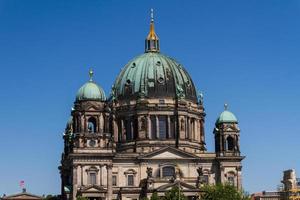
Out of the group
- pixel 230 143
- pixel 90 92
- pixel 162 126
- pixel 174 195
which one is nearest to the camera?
pixel 174 195

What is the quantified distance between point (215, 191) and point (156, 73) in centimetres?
3590

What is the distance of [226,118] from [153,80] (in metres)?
16.5

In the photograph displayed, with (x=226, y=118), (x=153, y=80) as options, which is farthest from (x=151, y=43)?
(x=226, y=118)

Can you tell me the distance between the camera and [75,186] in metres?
131

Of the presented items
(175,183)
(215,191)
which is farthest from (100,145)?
(215,191)

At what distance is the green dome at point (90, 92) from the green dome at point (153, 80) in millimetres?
12714

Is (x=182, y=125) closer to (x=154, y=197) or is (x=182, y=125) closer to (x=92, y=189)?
(x=92, y=189)

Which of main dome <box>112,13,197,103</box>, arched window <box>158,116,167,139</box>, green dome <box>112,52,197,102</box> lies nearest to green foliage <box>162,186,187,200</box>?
arched window <box>158,116,167,139</box>

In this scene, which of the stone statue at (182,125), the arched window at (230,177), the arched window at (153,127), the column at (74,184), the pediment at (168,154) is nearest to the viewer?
the column at (74,184)

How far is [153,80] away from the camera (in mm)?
149250

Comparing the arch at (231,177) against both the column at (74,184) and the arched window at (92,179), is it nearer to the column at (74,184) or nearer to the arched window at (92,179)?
the arched window at (92,179)

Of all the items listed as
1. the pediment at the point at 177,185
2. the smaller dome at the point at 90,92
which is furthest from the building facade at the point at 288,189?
the smaller dome at the point at 90,92

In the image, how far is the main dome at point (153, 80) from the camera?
488ft

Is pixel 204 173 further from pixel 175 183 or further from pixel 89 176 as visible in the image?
pixel 89 176
